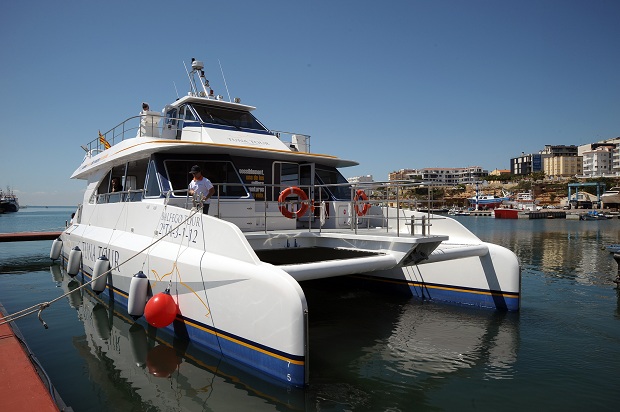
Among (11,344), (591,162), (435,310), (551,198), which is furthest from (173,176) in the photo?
(591,162)

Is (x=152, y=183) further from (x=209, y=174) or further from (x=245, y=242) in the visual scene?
(x=245, y=242)

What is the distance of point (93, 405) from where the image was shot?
4.85 m

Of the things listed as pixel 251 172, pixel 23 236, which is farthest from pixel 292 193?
pixel 23 236

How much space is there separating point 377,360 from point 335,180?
5411mm

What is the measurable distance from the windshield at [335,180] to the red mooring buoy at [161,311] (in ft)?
16.0

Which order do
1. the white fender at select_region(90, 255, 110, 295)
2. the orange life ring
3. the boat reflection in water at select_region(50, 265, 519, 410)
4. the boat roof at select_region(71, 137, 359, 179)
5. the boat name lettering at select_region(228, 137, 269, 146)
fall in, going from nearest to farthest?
the boat reflection in water at select_region(50, 265, 519, 410)
the orange life ring
the boat roof at select_region(71, 137, 359, 179)
the white fender at select_region(90, 255, 110, 295)
the boat name lettering at select_region(228, 137, 269, 146)

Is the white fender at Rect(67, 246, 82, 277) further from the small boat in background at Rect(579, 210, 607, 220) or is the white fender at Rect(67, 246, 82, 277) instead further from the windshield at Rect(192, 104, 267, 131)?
the small boat in background at Rect(579, 210, 607, 220)

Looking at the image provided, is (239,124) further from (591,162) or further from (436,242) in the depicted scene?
(591,162)

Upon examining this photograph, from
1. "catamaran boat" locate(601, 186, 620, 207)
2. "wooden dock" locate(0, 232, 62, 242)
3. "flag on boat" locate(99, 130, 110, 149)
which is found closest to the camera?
"flag on boat" locate(99, 130, 110, 149)

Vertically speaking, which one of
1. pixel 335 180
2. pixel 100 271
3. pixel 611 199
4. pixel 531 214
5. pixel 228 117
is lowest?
pixel 531 214

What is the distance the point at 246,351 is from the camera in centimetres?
534

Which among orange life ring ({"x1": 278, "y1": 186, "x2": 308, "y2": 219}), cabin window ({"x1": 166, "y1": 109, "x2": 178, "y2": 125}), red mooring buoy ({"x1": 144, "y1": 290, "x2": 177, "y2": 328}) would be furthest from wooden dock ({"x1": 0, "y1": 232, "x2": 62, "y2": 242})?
orange life ring ({"x1": 278, "y1": 186, "x2": 308, "y2": 219})

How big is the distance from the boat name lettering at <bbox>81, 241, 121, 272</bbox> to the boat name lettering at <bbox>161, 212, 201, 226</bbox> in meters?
1.85

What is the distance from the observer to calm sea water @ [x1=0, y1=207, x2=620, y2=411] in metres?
4.87
